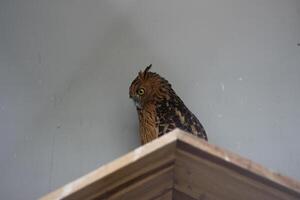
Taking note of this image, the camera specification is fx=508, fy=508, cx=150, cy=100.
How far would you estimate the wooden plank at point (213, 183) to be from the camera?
93 cm

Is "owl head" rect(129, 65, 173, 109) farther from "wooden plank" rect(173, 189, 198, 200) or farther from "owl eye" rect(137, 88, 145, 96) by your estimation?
"wooden plank" rect(173, 189, 198, 200)

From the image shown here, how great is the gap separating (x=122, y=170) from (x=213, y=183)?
0.19 meters

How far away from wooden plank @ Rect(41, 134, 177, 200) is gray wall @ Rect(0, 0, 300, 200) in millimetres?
613

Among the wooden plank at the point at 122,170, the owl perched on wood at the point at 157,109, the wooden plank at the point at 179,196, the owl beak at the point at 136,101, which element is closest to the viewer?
the wooden plank at the point at 122,170

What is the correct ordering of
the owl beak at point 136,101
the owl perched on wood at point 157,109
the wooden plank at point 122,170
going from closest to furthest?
the wooden plank at point 122,170 < the owl perched on wood at point 157,109 < the owl beak at point 136,101

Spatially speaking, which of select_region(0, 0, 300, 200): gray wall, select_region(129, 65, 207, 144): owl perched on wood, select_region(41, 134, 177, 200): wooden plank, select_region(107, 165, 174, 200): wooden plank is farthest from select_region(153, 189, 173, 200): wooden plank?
select_region(0, 0, 300, 200): gray wall

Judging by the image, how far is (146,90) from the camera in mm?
1631

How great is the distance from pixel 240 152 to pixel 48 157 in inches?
24.4

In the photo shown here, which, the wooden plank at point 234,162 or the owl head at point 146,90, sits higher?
the wooden plank at point 234,162

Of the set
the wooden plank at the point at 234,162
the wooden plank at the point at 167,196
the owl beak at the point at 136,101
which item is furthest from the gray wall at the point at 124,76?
the wooden plank at the point at 234,162

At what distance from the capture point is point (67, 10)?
6.00 ft

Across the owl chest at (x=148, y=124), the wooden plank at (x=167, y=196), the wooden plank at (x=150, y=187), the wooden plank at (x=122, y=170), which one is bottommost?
the owl chest at (x=148, y=124)

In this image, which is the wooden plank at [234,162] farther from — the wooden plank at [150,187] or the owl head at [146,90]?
the owl head at [146,90]

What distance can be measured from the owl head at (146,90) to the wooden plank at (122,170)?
0.70 meters
